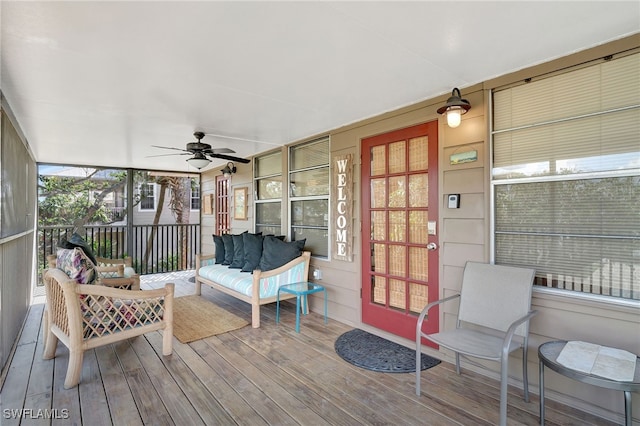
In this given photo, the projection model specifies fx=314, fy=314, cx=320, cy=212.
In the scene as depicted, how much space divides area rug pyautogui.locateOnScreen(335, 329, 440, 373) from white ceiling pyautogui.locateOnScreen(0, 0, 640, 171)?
2435mm

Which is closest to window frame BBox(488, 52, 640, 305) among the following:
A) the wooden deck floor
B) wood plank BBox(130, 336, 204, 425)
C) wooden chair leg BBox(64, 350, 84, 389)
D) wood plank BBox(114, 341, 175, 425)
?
the wooden deck floor

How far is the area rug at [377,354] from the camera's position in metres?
2.74

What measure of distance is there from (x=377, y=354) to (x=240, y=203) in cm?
400

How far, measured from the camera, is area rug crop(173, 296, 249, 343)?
3.50 m

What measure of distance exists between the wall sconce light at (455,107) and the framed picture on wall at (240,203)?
4107mm

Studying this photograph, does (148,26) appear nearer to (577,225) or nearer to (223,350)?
(223,350)

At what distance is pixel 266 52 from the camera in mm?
2104

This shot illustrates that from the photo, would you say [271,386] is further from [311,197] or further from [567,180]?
[567,180]

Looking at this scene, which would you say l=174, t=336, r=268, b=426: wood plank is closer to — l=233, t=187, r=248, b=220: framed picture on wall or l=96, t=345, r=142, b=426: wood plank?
l=96, t=345, r=142, b=426: wood plank

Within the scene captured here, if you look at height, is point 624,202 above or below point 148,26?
below

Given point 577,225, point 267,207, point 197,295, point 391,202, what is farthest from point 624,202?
point 197,295

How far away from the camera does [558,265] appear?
2.28 m

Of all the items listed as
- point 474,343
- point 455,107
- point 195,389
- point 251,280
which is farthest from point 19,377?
point 455,107

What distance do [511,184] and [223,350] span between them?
9.83ft
